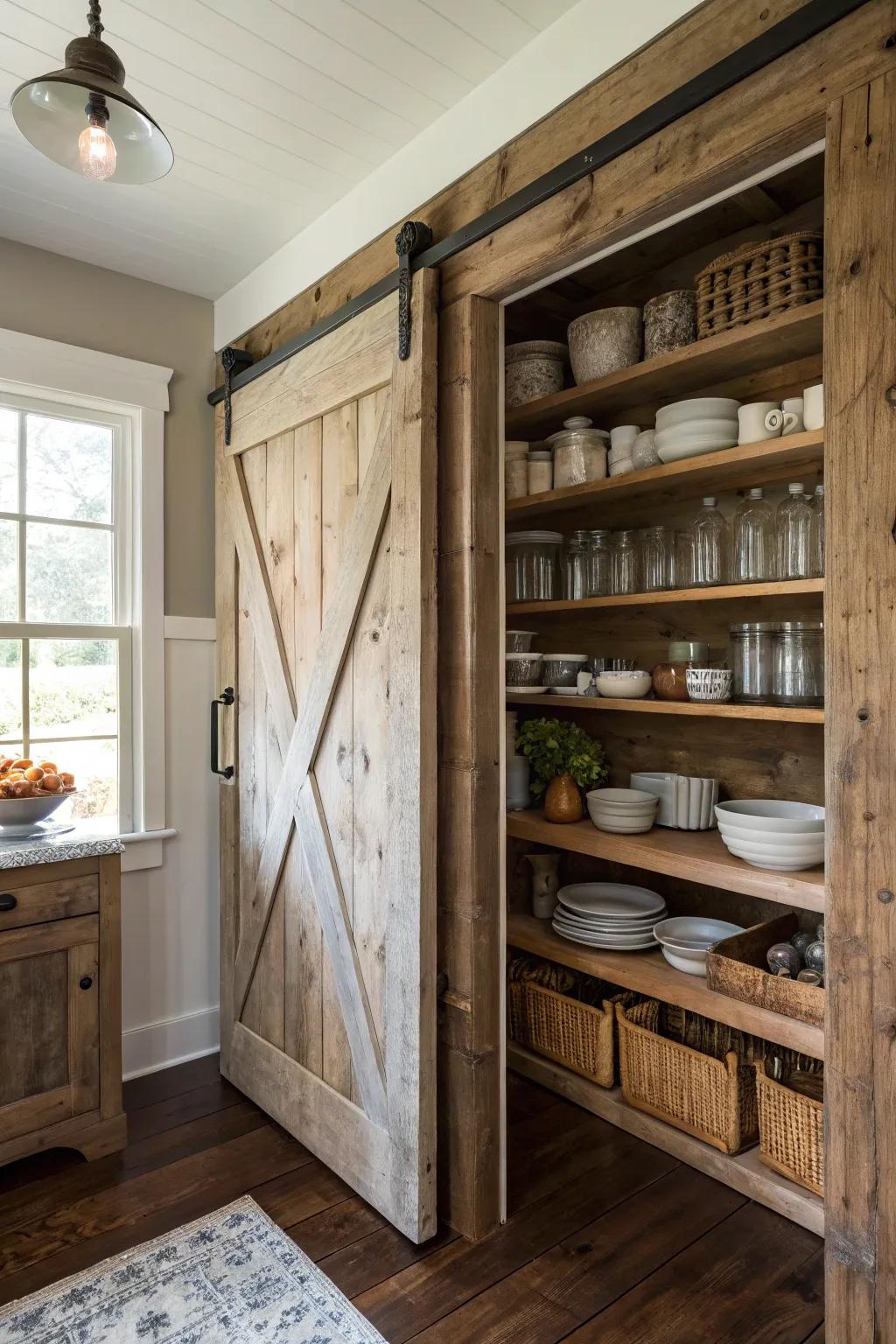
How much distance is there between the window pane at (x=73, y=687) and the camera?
270 cm

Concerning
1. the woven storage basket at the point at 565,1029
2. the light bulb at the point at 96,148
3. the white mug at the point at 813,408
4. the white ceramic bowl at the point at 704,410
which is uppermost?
the light bulb at the point at 96,148

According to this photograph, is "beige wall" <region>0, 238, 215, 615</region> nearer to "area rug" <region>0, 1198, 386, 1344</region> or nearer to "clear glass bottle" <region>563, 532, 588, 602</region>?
"clear glass bottle" <region>563, 532, 588, 602</region>

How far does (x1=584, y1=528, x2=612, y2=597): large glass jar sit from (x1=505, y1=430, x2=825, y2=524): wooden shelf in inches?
4.8

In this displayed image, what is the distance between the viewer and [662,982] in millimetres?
2234

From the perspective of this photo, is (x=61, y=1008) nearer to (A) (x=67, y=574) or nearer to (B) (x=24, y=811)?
(B) (x=24, y=811)

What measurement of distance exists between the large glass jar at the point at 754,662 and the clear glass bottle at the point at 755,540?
0.44 feet

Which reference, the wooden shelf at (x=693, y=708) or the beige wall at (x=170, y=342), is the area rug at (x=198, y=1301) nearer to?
the wooden shelf at (x=693, y=708)

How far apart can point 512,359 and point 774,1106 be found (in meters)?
2.26

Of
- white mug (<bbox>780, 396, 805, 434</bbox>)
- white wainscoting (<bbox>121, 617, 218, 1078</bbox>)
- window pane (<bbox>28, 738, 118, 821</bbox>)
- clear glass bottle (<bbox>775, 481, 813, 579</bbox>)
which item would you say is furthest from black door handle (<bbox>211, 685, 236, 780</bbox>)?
white mug (<bbox>780, 396, 805, 434</bbox>)

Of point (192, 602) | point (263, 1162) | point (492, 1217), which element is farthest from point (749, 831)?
point (192, 602)

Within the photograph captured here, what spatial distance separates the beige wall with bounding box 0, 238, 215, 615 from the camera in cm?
266

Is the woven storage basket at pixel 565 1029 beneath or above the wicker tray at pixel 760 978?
beneath

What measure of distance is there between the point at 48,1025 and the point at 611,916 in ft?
5.31

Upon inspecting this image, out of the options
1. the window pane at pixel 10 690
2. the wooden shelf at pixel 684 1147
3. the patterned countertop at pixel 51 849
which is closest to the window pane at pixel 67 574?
the window pane at pixel 10 690
